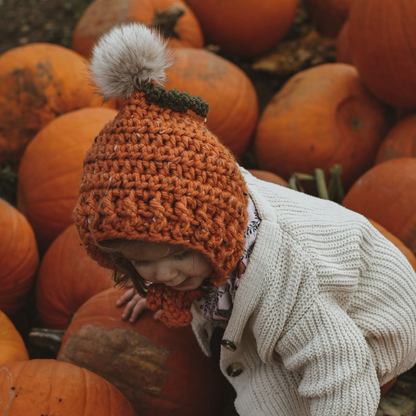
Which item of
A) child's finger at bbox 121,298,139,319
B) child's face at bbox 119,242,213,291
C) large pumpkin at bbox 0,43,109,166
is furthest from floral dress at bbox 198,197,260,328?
large pumpkin at bbox 0,43,109,166

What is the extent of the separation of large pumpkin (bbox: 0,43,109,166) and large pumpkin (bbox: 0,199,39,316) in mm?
706

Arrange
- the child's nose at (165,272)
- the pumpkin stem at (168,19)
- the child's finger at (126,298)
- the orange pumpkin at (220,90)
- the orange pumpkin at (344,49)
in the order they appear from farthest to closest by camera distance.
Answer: the orange pumpkin at (344,49) → the pumpkin stem at (168,19) → the orange pumpkin at (220,90) → the child's finger at (126,298) → the child's nose at (165,272)

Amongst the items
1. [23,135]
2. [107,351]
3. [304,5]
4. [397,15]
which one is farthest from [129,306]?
[304,5]

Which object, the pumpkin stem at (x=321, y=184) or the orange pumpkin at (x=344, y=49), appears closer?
the pumpkin stem at (x=321, y=184)

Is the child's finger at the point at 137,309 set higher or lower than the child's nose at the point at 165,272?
lower

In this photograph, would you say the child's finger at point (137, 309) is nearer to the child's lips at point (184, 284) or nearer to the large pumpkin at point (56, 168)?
the child's lips at point (184, 284)

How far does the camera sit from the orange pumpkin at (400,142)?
253 cm

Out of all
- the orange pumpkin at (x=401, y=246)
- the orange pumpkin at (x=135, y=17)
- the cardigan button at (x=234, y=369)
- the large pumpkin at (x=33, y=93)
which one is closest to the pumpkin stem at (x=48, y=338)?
the cardigan button at (x=234, y=369)

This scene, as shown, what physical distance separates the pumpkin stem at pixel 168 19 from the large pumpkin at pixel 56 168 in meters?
0.98

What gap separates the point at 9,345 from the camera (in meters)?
1.81

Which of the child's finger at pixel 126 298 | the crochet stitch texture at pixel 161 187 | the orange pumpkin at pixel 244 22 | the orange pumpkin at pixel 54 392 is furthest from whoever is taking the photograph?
the orange pumpkin at pixel 244 22

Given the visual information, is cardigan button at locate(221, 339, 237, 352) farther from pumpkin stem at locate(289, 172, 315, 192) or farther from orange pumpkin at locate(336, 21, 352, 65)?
orange pumpkin at locate(336, 21, 352, 65)

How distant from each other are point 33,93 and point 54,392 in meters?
1.85

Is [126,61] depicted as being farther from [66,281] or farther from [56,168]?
[56,168]
